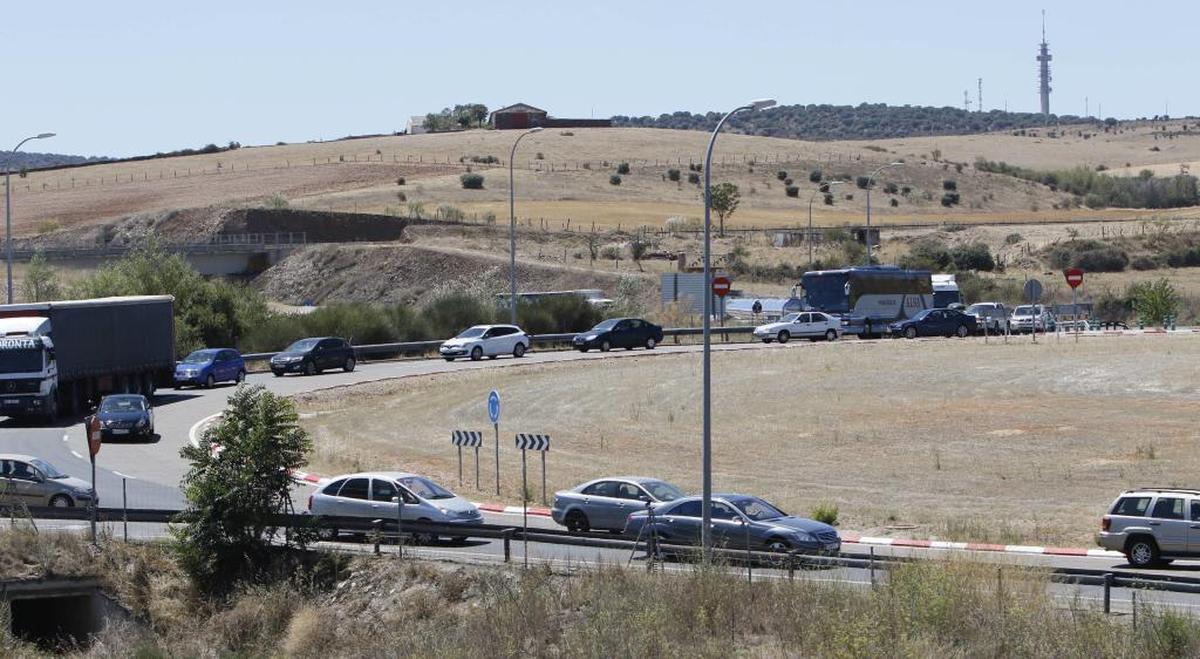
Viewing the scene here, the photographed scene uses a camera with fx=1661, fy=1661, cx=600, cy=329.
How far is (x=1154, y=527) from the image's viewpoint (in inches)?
1019

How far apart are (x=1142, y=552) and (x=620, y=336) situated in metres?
44.4

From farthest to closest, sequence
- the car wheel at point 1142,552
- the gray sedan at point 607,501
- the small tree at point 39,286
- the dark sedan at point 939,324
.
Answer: the dark sedan at point 939,324, the small tree at point 39,286, the gray sedan at point 607,501, the car wheel at point 1142,552

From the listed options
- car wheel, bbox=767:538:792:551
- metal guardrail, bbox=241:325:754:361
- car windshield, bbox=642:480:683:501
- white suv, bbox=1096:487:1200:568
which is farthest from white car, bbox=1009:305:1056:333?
car wheel, bbox=767:538:792:551

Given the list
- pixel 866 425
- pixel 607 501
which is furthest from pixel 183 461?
pixel 866 425

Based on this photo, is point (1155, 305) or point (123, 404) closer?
point (123, 404)

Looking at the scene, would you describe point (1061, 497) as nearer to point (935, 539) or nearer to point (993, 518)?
point (993, 518)

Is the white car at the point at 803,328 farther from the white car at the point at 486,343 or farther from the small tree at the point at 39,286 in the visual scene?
the small tree at the point at 39,286

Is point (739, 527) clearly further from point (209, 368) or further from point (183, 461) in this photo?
point (209, 368)

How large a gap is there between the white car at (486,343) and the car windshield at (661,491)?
37.1 m

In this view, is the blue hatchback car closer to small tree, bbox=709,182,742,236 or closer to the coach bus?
the coach bus

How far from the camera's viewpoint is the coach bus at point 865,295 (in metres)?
74.1

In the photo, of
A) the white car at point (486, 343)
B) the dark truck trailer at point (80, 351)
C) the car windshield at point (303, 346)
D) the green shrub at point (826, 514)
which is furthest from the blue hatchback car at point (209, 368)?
the green shrub at point (826, 514)

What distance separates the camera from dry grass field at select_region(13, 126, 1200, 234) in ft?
424

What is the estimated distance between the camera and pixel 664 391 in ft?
180
